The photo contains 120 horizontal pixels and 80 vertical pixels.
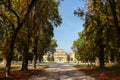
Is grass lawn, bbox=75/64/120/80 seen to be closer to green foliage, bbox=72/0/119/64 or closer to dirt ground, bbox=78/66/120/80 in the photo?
dirt ground, bbox=78/66/120/80

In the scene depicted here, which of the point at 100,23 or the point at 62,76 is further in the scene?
the point at 100,23

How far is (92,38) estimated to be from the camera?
46.5 metres

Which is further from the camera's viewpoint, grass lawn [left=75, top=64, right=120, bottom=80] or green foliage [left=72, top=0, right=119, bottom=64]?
green foliage [left=72, top=0, right=119, bottom=64]

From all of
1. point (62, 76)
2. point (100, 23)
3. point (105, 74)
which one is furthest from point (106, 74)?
point (100, 23)

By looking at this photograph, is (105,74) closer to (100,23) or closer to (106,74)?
(106,74)

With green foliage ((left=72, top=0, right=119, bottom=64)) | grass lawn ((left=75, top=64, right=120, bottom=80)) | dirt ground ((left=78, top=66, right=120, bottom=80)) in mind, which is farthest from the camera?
green foliage ((left=72, top=0, right=119, bottom=64))

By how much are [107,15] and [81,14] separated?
3.61m

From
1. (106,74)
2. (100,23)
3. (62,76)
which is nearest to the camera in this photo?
(62,76)

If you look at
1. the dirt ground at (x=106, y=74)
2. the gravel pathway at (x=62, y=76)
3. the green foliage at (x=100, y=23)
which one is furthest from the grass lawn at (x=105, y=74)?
the green foliage at (x=100, y=23)

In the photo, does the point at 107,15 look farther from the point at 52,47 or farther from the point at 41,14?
the point at 52,47

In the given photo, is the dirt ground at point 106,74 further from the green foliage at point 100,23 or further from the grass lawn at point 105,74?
the green foliage at point 100,23

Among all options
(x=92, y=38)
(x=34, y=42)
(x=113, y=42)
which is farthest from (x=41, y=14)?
(x=113, y=42)

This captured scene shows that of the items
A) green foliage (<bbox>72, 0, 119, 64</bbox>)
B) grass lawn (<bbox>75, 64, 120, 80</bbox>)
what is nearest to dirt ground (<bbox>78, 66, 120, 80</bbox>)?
grass lawn (<bbox>75, 64, 120, 80</bbox>)

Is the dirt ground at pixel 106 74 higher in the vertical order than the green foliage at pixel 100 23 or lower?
lower
